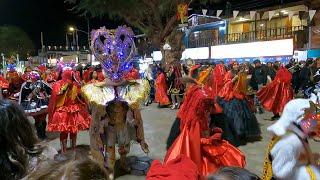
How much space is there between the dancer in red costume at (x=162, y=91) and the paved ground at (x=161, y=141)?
159 centimetres

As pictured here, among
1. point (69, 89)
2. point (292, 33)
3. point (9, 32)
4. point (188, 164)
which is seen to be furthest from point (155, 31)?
point (9, 32)

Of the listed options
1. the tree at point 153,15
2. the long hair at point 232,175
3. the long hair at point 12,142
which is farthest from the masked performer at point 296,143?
the tree at point 153,15

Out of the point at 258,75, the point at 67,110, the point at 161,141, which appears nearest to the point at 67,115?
the point at 67,110

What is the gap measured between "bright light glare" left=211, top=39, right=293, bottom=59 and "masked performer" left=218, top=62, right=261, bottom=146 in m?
16.5

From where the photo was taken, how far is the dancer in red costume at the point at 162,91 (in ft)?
52.3

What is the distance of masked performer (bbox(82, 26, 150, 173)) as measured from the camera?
20.2ft

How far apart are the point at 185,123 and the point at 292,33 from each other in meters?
22.5

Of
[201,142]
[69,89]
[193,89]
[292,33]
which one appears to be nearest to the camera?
[201,142]

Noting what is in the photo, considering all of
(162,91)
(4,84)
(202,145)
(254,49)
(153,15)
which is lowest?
(162,91)

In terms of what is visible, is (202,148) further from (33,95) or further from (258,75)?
(258,75)

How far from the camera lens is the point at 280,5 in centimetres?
2886

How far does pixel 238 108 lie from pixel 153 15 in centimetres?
1309

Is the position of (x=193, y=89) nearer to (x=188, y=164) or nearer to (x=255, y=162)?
(x=255, y=162)

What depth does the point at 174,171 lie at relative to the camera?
230 cm
